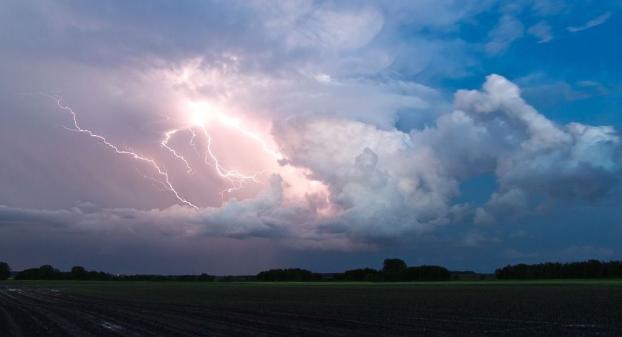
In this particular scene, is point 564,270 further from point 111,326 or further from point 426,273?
point 111,326

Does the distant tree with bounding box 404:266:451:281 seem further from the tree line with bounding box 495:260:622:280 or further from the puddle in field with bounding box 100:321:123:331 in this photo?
the puddle in field with bounding box 100:321:123:331

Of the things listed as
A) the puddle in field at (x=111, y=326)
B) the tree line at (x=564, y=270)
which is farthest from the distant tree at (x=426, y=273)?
the puddle in field at (x=111, y=326)

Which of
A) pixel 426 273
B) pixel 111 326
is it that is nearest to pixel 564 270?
pixel 426 273

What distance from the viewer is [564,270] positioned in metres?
168

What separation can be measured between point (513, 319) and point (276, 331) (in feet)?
48.3

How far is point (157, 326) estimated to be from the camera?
3064 centimetres

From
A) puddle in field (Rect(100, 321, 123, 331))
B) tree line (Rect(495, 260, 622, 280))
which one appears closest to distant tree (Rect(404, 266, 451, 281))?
tree line (Rect(495, 260, 622, 280))

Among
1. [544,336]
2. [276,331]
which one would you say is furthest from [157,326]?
[544,336]

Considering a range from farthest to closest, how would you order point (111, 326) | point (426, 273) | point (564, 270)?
point (426, 273) → point (564, 270) → point (111, 326)

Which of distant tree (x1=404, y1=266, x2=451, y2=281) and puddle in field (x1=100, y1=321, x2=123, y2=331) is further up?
distant tree (x1=404, y1=266, x2=451, y2=281)

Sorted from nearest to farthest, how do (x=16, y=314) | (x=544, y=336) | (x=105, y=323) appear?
(x=544, y=336), (x=105, y=323), (x=16, y=314)

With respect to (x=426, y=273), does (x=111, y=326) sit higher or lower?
lower

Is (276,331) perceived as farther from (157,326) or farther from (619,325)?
(619,325)

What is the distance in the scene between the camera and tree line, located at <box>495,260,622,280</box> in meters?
157
